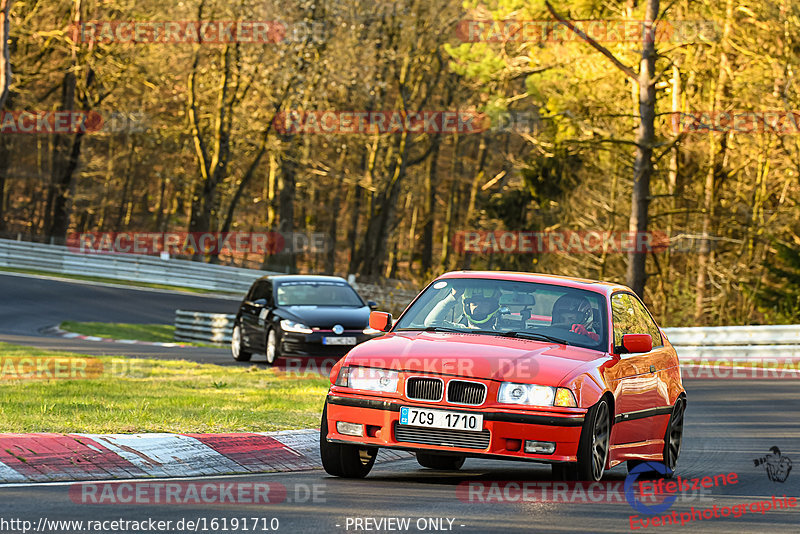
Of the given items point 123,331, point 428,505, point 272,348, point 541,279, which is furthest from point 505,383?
point 123,331

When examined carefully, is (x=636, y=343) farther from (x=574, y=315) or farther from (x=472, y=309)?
(x=472, y=309)

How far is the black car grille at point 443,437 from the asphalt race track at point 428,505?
1.09 feet

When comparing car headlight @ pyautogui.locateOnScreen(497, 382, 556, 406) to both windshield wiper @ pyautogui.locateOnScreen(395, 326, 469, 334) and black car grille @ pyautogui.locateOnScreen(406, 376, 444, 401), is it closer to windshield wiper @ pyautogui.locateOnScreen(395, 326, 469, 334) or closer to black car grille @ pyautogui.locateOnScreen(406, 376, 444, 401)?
black car grille @ pyautogui.locateOnScreen(406, 376, 444, 401)

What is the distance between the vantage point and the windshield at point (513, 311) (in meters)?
9.45

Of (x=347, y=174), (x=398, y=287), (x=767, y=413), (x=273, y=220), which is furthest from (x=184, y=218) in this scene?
(x=767, y=413)

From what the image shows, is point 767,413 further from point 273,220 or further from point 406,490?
point 273,220

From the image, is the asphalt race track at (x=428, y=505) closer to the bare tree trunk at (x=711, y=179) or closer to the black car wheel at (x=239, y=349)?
the black car wheel at (x=239, y=349)

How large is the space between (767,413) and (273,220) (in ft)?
145

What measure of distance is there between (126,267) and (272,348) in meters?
26.9

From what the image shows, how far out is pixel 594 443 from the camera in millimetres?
8633

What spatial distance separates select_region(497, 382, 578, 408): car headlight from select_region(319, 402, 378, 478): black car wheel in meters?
1.10

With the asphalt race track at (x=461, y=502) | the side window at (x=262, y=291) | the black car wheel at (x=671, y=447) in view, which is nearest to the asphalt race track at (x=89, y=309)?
the side window at (x=262, y=291)

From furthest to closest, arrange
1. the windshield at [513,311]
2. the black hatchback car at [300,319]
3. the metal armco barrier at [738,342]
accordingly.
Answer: the metal armco barrier at [738,342], the black hatchback car at [300,319], the windshield at [513,311]

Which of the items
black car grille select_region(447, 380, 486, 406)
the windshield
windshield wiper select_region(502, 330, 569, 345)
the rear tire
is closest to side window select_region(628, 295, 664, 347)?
the windshield
